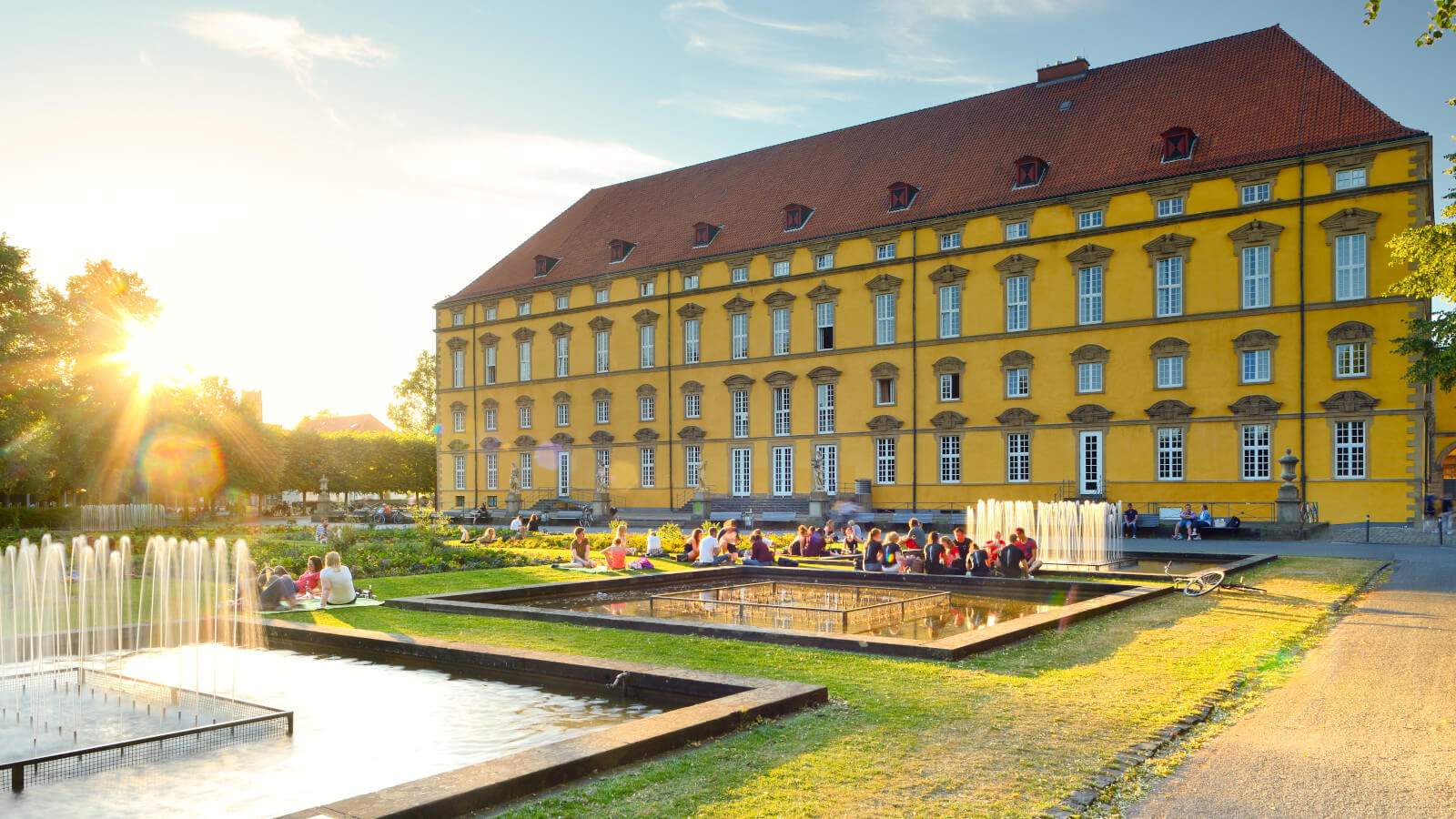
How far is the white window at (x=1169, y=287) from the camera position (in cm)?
3938

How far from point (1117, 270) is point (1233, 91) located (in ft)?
28.1

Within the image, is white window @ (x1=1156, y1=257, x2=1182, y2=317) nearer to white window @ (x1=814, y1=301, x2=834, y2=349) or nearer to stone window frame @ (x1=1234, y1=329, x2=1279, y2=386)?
stone window frame @ (x1=1234, y1=329, x2=1279, y2=386)

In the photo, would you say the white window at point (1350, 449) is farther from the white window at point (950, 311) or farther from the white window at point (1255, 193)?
the white window at point (950, 311)

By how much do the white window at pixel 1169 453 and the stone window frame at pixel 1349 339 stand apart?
18.4 ft

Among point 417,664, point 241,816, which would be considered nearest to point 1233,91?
point 417,664

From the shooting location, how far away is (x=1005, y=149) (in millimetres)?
45625

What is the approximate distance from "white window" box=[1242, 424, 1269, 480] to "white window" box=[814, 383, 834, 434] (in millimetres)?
17817

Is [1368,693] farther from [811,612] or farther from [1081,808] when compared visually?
[811,612]

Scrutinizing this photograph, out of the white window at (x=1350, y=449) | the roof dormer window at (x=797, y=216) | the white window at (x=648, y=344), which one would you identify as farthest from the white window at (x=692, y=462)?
the white window at (x=1350, y=449)

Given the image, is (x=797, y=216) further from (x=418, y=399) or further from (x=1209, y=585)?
(x=418, y=399)

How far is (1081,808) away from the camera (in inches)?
230

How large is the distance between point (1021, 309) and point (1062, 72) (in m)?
13.0

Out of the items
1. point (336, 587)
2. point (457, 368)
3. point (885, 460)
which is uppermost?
point (457, 368)

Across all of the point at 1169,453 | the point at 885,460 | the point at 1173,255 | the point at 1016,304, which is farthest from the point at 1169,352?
the point at 885,460
